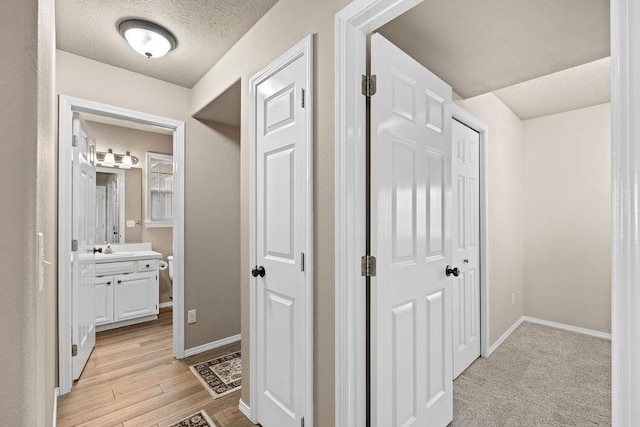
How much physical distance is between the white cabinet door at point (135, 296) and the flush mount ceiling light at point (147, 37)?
263 cm

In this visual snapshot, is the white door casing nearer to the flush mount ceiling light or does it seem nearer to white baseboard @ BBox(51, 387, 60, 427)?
the flush mount ceiling light

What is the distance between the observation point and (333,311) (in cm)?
140

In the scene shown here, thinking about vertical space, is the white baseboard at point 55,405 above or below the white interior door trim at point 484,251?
below

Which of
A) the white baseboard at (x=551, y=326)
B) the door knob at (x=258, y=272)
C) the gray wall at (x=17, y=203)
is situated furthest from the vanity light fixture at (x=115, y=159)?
the white baseboard at (x=551, y=326)

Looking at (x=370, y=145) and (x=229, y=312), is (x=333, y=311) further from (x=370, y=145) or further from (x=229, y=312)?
(x=229, y=312)

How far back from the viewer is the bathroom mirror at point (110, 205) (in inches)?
159

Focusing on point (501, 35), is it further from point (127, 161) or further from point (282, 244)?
point (127, 161)

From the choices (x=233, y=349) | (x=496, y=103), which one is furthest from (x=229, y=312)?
(x=496, y=103)

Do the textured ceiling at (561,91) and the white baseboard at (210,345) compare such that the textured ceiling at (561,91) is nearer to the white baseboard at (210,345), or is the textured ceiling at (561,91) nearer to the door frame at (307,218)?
the door frame at (307,218)

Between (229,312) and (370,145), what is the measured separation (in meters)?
2.55

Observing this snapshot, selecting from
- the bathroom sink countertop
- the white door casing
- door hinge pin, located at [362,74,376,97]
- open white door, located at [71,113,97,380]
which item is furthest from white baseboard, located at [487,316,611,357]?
the bathroom sink countertop

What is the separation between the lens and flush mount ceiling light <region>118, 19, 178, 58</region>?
1927 millimetres

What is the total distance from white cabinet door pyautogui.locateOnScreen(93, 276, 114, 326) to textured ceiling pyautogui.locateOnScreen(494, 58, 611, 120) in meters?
4.72

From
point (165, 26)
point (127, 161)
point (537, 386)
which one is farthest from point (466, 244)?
point (127, 161)
